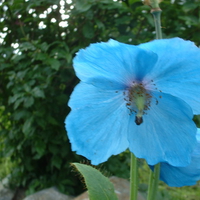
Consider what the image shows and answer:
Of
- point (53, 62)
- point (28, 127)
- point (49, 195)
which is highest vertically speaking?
point (53, 62)

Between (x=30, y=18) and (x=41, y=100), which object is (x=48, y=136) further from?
(x=30, y=18)

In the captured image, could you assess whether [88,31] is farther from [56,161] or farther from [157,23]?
[157,23]

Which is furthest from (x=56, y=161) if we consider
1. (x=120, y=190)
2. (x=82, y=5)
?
(x=82, y=5)

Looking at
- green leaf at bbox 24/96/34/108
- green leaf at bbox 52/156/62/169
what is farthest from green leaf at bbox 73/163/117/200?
green leaf at bbox 52/156/62/169

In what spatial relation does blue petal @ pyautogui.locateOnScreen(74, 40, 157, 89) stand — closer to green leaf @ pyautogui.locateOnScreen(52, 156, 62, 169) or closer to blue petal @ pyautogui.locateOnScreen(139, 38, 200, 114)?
blue petal @ pyautogui.locateOnScreen(139, 38, 200, 114)

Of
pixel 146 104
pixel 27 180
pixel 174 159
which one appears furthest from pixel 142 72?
pixel 27 180

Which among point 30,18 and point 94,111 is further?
point 30,18

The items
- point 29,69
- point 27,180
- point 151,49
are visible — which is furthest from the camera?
point 27,180
